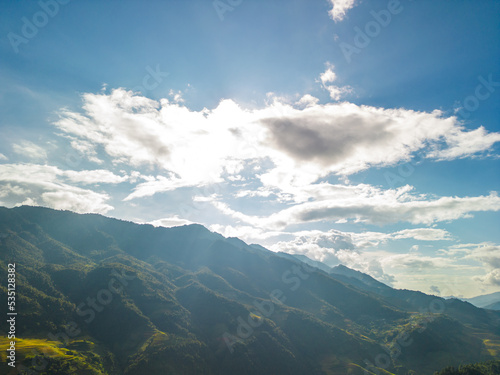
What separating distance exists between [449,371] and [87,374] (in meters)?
265

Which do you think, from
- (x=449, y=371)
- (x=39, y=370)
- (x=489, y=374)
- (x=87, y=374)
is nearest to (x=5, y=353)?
(x=39, y=370)

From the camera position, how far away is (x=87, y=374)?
199 metres

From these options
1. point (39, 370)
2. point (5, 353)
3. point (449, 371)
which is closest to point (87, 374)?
point (39, 370)

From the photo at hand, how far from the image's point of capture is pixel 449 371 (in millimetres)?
185875

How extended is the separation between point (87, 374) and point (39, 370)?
32.4m

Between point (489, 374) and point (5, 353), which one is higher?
point (489, 374)

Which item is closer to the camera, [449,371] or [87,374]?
[449,371]

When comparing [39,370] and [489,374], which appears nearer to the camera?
[39,370]

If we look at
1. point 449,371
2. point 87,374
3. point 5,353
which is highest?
point 449,371

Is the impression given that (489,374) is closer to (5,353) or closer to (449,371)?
(449,371)

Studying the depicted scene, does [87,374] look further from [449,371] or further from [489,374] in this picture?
[489,374]

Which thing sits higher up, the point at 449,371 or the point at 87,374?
the point at 449,371

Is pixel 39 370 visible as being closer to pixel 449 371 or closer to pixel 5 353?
pixel 5 353

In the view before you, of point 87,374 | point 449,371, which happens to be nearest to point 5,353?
point 87,374
